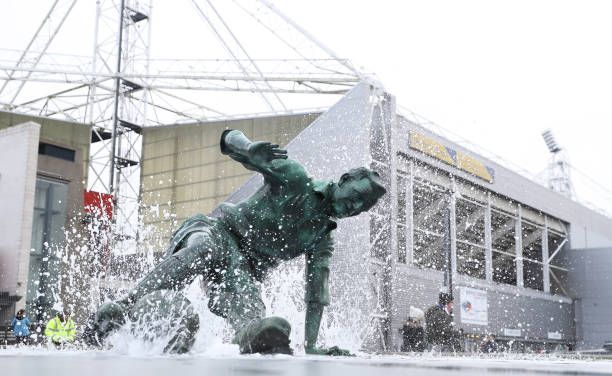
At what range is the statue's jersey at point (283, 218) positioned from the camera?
4.49 metres

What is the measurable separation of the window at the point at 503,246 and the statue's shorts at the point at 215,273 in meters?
A: 28.4

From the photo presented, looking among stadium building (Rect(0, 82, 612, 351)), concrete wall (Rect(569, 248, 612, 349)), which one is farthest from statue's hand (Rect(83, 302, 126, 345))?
concrete wall (Rect(569, 248, 612, 349))

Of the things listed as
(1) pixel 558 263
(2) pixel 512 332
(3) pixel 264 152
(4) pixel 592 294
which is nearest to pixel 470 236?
(2) pixel 512 332

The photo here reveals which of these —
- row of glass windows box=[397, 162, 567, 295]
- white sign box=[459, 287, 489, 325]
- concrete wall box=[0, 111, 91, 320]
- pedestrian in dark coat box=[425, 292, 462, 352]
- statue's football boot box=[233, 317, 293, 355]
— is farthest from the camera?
white sign box=[459, 287, 489, 325]

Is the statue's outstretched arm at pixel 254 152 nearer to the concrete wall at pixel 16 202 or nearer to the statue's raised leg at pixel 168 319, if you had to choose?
the statue's raised leg at pixel 168 319

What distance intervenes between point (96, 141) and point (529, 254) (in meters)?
22.3

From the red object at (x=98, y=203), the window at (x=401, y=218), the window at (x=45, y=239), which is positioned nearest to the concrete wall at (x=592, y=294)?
the window at (x=401, y=218)

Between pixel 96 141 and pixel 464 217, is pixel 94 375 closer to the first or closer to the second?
pixel 464 217

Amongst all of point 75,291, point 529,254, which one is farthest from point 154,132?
point 529,254

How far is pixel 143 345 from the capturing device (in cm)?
405

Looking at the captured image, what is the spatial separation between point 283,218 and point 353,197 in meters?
0.49

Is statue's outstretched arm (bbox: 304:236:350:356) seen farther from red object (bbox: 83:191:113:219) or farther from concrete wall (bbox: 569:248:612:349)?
concrete wall (bbox: 569:248:612:349)

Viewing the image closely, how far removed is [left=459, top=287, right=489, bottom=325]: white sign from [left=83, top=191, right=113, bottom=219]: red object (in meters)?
15.0

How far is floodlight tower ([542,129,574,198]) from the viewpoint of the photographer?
49.2 m
